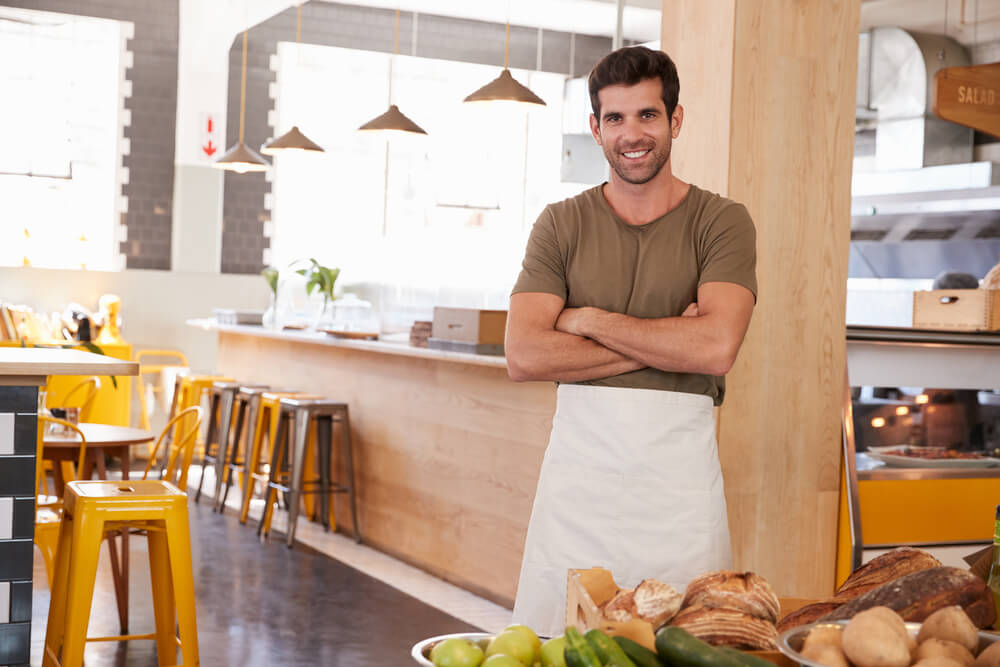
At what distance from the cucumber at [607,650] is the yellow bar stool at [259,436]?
5506 mm

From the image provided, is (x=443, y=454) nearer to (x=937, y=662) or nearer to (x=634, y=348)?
(x=634, y=348)

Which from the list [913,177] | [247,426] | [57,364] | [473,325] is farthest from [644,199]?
[913,177]

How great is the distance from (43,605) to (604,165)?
5.10 metres

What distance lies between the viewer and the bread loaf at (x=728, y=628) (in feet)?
4.39

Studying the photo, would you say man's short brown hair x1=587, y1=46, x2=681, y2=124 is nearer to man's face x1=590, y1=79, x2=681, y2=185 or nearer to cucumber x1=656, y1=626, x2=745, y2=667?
man's face x1=590, y1=79, x2=681, y2=185

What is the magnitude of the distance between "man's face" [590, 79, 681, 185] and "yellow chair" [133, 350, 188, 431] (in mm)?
7846

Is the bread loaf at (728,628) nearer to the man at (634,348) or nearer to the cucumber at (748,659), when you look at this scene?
the cucumber at (748,659)

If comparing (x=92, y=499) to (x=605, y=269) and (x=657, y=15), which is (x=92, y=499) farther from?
(x=657, y=15)

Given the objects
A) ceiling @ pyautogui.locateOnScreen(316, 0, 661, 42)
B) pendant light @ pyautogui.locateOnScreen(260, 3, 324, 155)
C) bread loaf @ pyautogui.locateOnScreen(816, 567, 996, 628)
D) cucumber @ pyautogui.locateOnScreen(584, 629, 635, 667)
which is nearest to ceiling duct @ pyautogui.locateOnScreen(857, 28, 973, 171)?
ceiling @ pyautogui.locateOnScreen(316, 0, 661, 42)

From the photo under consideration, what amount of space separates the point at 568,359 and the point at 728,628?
2.95ft

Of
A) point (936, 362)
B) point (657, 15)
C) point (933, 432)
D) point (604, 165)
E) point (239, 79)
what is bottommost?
point (933, 432)

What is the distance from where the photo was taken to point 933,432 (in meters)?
3.91

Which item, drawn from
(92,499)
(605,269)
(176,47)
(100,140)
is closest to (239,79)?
(176,47)

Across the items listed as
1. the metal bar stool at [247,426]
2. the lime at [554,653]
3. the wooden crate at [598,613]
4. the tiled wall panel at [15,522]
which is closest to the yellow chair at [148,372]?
the metal bar stool at [247,426]
